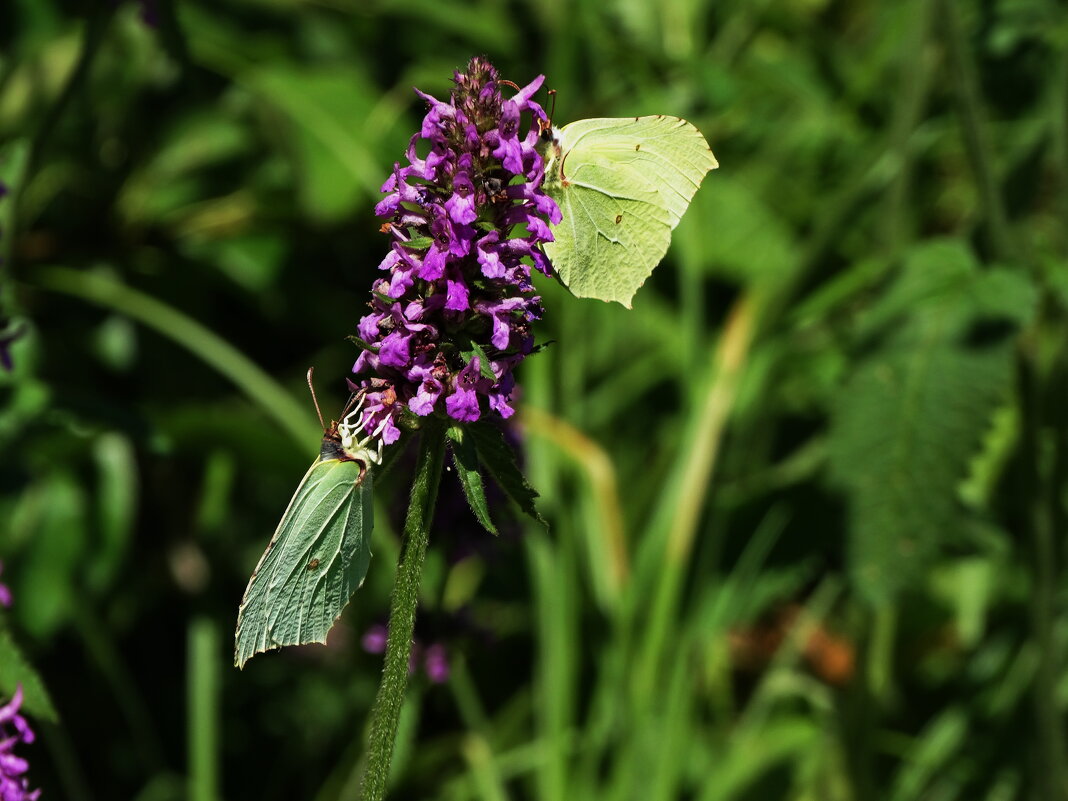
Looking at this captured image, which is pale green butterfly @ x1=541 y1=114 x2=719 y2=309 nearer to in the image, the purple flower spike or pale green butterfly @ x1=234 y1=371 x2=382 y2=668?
pale green butterfly @ x1=234 y1=371 x2=382 y2=668

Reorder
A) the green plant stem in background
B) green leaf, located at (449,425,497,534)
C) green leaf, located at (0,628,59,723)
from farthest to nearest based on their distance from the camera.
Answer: the green plant stem in background, green leaf, located at (0,628,59,723), green leaf, located at (449,425,497,534)

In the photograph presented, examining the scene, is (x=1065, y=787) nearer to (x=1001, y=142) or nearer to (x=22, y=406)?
(x=1001, y=142)

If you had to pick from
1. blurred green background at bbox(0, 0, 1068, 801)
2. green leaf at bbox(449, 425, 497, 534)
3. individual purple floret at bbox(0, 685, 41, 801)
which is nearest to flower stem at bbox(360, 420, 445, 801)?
green leaf at bbox(449, 425, 497, 534)

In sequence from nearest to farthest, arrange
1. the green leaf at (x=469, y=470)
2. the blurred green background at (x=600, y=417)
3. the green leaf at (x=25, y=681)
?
the green leaf at (x=469, y=470)
the green leaf at (x=25, y=681)
the blurred green background at (x=600, y=417)

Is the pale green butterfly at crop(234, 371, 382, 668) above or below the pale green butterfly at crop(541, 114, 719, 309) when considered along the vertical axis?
below

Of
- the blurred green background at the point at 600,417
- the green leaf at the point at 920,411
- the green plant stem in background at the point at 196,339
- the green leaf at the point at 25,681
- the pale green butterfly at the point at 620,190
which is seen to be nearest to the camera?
the green leaf at the point at 25,681

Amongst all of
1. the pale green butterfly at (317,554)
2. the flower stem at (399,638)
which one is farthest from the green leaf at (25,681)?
the flower stem at (399,638)

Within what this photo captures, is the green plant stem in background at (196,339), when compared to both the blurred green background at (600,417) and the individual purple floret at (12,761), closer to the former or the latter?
the blurred green background at (600,417)
